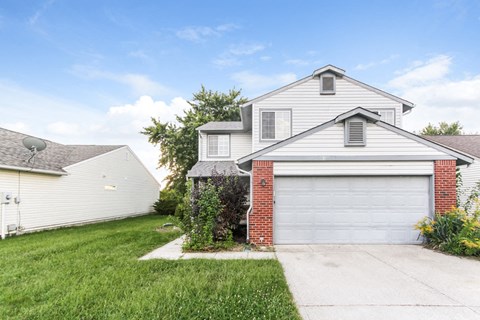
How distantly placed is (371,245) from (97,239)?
30.5 ft

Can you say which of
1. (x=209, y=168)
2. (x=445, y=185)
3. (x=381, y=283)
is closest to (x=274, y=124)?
(x=209, y=168)

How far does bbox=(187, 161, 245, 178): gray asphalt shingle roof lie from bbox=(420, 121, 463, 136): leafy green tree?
3130 cm

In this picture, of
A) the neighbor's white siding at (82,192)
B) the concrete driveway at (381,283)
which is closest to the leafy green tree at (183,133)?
the neighbor's white siding at (82,192)

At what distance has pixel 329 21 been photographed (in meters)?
11.6

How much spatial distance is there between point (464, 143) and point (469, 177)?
279 cm

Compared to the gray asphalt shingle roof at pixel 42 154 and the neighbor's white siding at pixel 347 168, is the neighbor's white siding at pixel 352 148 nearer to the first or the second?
the neighbor's white siding at pixel 347 168

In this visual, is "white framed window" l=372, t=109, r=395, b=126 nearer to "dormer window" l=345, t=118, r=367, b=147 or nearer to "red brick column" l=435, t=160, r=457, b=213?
"red brick column" l=435, t=160, r=457, b=213

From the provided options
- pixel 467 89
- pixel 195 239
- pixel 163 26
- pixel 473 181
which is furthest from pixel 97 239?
pixel 467 89

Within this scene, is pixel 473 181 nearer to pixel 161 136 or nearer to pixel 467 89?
pixel 467 89

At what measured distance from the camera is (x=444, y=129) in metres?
32.0

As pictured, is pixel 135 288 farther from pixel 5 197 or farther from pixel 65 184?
pixel 65 184

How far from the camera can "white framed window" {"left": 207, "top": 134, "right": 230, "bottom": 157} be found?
1395 centimetres

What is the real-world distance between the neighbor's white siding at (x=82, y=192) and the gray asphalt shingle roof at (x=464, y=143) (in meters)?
20.6

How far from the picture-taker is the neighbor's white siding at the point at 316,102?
1129 centimetres
